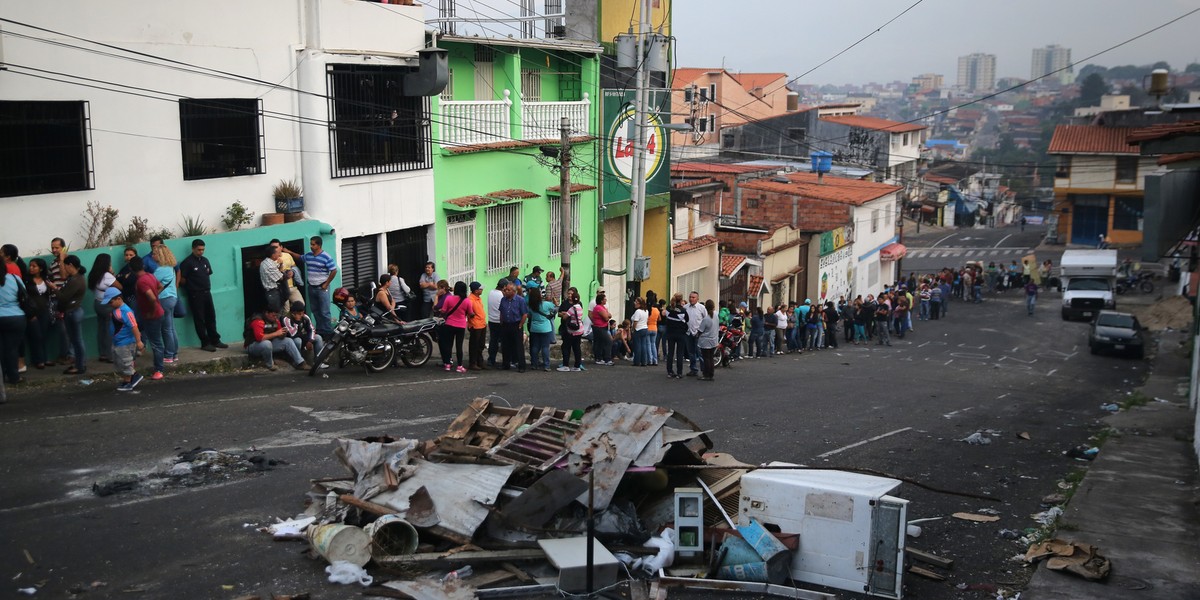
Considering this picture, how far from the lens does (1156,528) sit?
34.8 ft

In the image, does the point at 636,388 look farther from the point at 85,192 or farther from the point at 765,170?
the point at 765,170

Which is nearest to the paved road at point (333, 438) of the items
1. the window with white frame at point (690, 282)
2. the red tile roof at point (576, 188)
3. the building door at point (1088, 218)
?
the red tile roof at point (576, 188)

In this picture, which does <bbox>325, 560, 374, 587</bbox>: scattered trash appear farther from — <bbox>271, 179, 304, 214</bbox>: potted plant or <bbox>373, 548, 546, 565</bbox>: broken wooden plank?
<bbox>271, 179, 304, 214</bbox>: potted plant

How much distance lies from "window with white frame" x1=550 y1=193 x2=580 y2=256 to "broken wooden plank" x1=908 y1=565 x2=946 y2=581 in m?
18.4

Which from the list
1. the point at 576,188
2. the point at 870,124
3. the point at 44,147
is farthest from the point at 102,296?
the point at 870,124

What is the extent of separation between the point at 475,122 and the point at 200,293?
9110 mm

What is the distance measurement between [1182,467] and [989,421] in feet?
12.4

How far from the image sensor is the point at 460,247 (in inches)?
949

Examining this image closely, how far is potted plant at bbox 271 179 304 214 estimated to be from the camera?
63.0 ft

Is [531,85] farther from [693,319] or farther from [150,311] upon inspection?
[150,311]

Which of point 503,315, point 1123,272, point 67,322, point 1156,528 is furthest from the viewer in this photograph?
point 1123,272

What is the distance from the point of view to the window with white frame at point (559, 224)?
2762cm

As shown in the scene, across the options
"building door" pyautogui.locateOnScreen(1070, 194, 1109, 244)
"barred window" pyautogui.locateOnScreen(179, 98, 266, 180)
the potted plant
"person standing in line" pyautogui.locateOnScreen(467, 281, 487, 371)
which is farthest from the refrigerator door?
"building door" pyautogui.locateOnScreen(1070, 194, 1109, 244)

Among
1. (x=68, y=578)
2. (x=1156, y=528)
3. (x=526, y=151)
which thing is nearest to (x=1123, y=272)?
(x=526, y=151)
